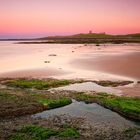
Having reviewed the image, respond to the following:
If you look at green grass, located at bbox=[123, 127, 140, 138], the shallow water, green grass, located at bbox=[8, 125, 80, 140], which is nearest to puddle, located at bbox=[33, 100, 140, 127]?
green grass, located at bbox=[123, 127, 140, 138]

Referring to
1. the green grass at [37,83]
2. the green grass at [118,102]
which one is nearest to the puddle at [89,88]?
the green grass at [37,83]

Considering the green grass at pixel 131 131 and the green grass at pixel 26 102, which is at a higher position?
the green grass at pixel 26 102

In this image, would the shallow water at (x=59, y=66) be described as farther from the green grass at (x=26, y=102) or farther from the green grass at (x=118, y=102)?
the green grass at (x=26, y=102)

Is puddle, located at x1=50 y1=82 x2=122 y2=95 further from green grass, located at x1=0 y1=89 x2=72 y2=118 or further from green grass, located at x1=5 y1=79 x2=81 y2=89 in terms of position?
green grass, located at x1=0 y1=89 x2=72 y2=118

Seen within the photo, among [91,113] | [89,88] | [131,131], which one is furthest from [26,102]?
[89,88]

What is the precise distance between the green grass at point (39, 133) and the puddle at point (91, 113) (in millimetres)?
2979

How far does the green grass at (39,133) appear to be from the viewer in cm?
1617

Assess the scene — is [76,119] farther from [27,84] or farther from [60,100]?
[27,84]

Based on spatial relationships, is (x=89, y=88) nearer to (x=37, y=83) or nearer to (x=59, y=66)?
(x=37, y=83)

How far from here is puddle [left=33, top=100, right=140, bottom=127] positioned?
19719 mm

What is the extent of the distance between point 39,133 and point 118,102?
8837 millimetres

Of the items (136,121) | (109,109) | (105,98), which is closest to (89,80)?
(105,98)

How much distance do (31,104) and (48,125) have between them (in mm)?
4635

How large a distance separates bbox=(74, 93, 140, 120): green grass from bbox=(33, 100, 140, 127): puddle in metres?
0.53
